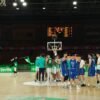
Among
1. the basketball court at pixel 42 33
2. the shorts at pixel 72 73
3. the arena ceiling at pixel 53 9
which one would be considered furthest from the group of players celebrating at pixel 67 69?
the basketball court at pixel 42 33

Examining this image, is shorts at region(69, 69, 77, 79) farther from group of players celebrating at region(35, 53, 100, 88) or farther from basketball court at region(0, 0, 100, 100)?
basketball court at region(0, 0, 100, 100)

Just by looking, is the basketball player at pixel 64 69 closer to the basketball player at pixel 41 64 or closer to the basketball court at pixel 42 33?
the basketball player at pixel 41 64

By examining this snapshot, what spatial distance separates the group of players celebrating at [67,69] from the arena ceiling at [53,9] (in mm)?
9591

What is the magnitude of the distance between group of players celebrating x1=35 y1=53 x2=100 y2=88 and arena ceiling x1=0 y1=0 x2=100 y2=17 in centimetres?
959

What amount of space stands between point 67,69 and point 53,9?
1717cm

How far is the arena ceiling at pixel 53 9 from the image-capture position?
28.4 m

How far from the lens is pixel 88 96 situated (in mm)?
13266

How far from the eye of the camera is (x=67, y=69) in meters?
16.9

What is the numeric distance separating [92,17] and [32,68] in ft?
A: 26.5

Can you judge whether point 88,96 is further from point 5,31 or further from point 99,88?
point 5,31

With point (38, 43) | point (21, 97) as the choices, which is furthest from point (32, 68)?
point (21, 97)

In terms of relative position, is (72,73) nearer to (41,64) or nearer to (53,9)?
(41,64)

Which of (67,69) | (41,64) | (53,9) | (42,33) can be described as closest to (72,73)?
(67,69)

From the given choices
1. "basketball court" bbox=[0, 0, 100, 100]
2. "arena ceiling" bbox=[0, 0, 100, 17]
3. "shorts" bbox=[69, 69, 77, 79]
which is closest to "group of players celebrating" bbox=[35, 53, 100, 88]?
"shorts" bbox=[69, 69, 77, 79]
